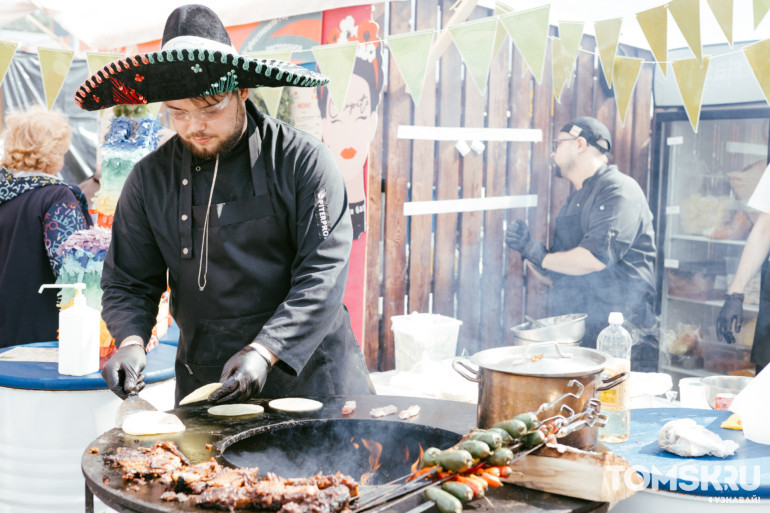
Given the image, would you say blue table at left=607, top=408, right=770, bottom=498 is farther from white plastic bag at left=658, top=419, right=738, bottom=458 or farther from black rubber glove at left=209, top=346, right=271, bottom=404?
black rubber glove at left=209, top=346, right=271, bottom=404

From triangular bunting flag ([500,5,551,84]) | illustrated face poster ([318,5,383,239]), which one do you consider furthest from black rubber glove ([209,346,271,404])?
illustrated face poster ([318,5,383,239])

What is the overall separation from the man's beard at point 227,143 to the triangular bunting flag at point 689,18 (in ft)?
6.61

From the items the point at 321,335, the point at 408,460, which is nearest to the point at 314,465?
the point at 408,460

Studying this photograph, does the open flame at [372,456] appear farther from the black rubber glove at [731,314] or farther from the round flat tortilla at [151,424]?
the black rubber glove at [731,314]

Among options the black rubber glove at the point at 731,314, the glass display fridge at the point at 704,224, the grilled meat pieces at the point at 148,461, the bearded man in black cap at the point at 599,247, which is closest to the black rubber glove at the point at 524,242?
the bearded man in black cap at the point at 599,247

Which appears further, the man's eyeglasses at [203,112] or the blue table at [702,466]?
the man's eyeglasses at [203,112]

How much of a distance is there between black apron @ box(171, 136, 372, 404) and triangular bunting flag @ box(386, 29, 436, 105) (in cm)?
142

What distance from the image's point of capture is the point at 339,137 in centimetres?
518

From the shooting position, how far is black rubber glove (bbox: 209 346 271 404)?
1.85 m

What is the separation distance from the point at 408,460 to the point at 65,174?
624 cm

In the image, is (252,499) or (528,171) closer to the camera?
(252,499)

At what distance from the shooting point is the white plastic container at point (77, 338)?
2783 millimetres

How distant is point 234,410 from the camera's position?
2.01m

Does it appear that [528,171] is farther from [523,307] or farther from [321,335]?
[321,335]
